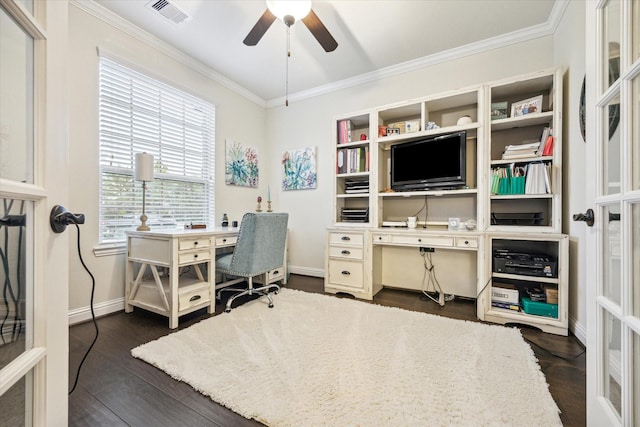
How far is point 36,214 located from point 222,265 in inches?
75.6

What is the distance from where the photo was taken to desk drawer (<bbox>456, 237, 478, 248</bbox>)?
224cm

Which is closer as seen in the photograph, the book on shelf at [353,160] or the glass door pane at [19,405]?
the glass door pane at [19,405]

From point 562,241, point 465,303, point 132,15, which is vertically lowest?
point 465,303

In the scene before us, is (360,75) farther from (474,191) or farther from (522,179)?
(522,179)

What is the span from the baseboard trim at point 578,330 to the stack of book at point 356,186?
6.67 ft

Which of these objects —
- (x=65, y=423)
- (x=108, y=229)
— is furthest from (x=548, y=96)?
(x=108, y=229)

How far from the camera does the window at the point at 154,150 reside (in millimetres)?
2312

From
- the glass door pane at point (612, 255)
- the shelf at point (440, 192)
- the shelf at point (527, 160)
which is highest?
→ the shelf at point (527, 160)

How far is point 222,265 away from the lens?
2.43 m

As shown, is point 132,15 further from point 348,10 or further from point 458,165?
point 458,165

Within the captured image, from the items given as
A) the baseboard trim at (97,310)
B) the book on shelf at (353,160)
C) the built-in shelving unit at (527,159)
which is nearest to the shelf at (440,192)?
the built-in shelving unit at (527,159)

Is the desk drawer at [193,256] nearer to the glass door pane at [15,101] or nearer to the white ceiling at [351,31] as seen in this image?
the glass door pane at [15,101]

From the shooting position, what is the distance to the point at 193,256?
A: 7.19 ft

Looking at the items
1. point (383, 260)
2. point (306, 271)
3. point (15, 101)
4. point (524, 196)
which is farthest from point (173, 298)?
point (524, 196)
